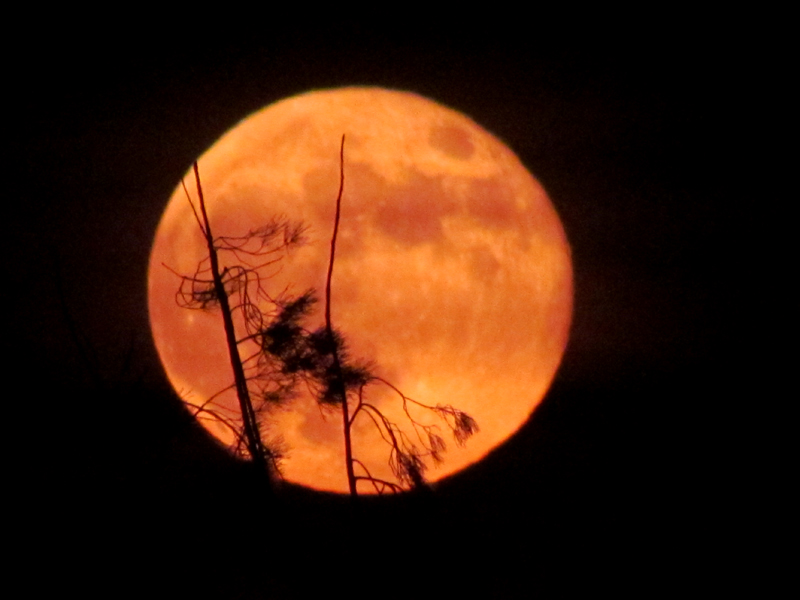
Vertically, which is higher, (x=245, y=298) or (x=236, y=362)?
(x=245, y=298)

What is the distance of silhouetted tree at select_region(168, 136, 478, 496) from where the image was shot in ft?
9.24

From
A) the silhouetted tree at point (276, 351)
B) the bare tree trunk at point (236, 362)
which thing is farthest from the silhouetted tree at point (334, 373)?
the bare tree trunk at point (236, 362)

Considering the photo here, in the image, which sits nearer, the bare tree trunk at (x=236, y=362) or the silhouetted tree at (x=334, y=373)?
the bare tree trunk at (x=236, y=362)

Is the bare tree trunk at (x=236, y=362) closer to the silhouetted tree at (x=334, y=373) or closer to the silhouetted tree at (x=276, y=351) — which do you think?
the silhouetted tree at (x=276, y=351)

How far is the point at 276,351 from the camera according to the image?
2.92 m

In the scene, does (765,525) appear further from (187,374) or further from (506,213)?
(187,374)

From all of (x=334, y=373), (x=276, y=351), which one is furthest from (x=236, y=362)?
(x=334, y=373)

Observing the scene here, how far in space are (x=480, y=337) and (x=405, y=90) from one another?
1382 mm

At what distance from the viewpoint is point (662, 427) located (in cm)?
429

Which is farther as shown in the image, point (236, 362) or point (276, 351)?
point (276, 351)

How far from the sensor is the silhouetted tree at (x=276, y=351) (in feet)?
9.24

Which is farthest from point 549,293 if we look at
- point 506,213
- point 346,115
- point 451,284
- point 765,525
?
point 765,525

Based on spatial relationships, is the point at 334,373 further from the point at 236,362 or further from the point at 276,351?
the point at 236,362

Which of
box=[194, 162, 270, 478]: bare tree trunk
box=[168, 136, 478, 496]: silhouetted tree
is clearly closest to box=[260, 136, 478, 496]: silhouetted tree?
box=[168, 136, 478, 496]: silhouetted tree
